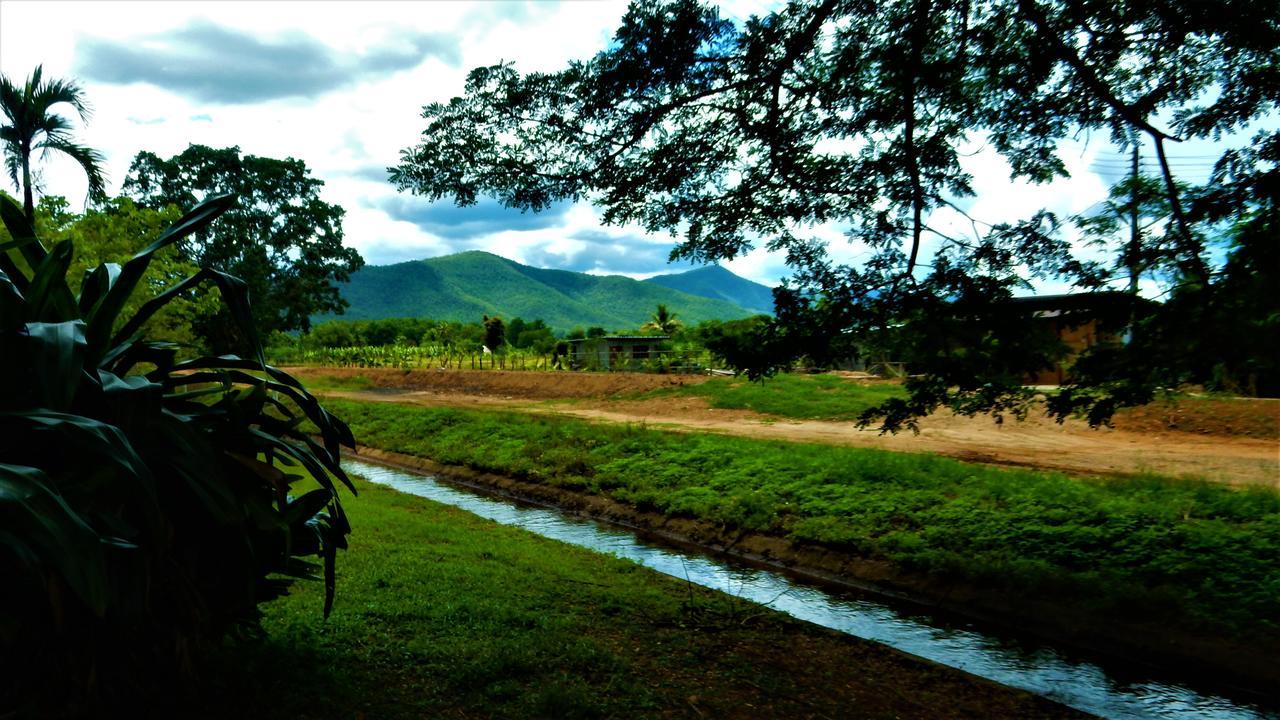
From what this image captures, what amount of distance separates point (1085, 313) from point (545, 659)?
4.89 meters

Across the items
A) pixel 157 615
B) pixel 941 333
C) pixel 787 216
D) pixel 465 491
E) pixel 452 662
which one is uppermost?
pixel 787 216

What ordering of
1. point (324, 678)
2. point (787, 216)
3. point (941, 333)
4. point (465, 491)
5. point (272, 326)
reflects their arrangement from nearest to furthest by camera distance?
point (324, 678), point (941, 333), point (787, 216), point (465, 491), point (272, 326)

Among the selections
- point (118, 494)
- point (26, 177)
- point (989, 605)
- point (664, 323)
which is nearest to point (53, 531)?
point (118, 494)

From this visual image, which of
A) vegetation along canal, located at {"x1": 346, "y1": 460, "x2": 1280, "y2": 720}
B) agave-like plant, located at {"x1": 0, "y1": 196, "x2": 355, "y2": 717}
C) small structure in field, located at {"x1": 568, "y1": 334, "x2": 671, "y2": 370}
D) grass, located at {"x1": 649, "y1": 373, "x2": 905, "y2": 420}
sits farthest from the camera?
small structure in field, located at {"x1": 568, "y1": 334, "x2": 671, "y2": 370}

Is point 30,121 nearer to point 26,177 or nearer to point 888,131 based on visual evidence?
point 26,177

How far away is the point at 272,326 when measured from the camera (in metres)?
44.7

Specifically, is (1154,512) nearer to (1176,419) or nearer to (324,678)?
(324,678)

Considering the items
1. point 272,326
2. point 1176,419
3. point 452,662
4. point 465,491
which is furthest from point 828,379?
point 272,326

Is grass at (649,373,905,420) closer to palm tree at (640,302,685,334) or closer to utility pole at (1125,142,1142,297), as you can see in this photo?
utility pole at (1125,142,1142,297)

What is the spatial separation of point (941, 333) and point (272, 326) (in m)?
44.0

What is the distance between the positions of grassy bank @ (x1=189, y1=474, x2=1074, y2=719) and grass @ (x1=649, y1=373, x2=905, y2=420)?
46.7 ft

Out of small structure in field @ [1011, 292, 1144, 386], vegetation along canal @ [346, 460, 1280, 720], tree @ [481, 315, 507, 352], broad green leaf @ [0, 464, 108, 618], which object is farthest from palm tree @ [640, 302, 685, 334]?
broad green leaf @ [0, 464, 108, 618]

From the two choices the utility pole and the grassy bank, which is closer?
the grassy bank

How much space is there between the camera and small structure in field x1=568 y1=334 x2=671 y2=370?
136 ft
